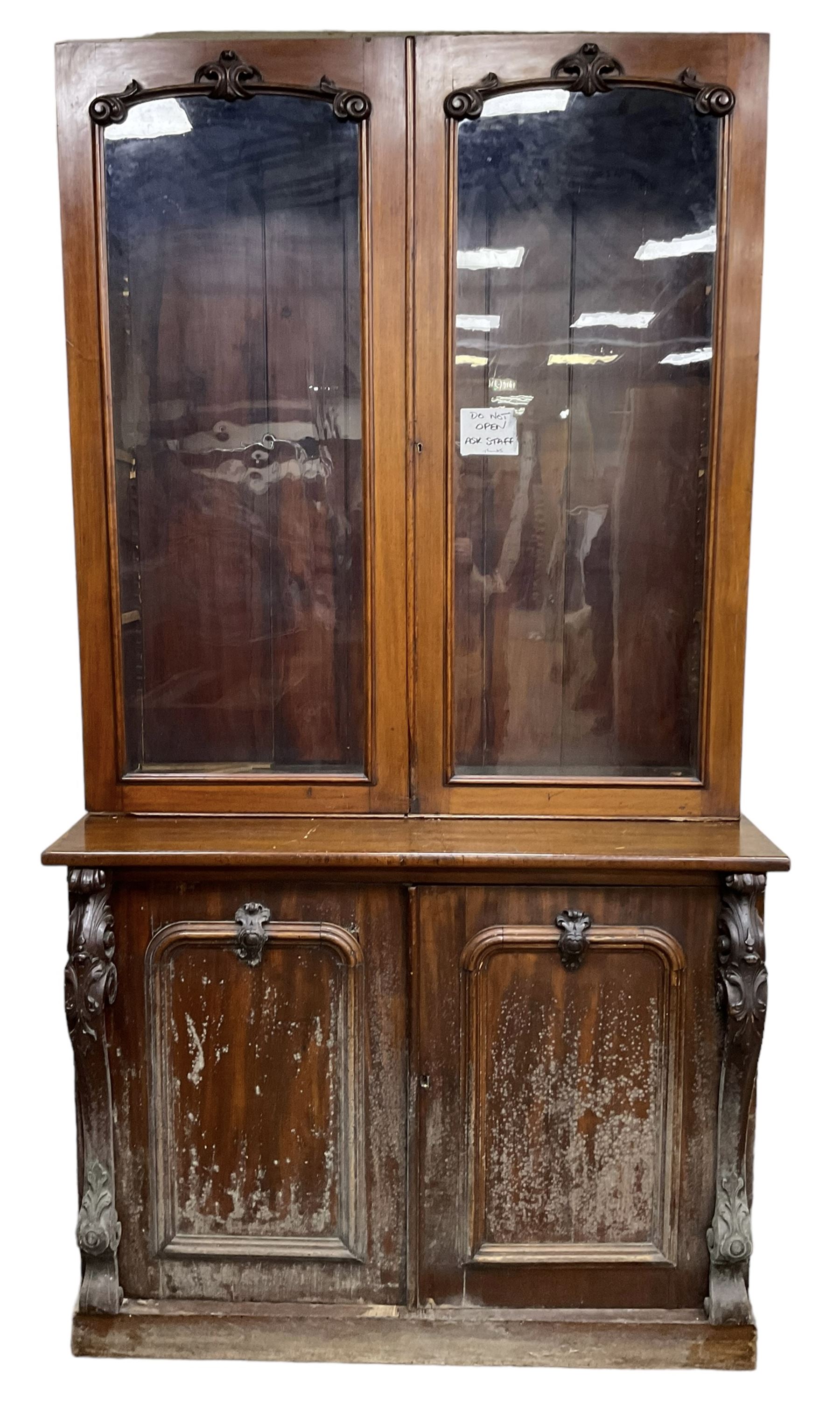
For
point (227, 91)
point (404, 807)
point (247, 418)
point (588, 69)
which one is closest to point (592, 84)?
point (588, 69)

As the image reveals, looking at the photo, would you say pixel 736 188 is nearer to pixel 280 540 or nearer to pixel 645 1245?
pixel 280 540

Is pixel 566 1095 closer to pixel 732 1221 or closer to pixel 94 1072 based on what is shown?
pixel 732 1221

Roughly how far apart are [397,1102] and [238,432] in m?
1.52

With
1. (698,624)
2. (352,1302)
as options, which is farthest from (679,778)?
(352,1302)

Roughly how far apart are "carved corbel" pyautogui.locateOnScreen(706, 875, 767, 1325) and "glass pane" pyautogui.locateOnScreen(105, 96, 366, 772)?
35.2 inches

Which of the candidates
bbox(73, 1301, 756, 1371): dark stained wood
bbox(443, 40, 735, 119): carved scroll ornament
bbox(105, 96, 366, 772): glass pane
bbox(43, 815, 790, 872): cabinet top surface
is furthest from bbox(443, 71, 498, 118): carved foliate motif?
bbox(73, 1301, 756, 1371): dark stained wood

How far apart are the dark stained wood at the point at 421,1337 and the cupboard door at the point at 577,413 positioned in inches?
44.0

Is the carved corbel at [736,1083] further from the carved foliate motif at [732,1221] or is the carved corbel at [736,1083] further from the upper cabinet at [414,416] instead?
the upper cabinet at [414,416]

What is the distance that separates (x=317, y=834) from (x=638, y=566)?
939 mm

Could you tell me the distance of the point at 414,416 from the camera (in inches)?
88.4

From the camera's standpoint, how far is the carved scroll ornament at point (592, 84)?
7.04ft

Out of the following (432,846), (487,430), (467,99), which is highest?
(467,99)

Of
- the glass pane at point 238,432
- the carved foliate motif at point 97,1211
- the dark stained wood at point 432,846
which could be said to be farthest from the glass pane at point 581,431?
the carved foliate motif at point 97,1211

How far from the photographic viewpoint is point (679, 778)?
2.33 metres
